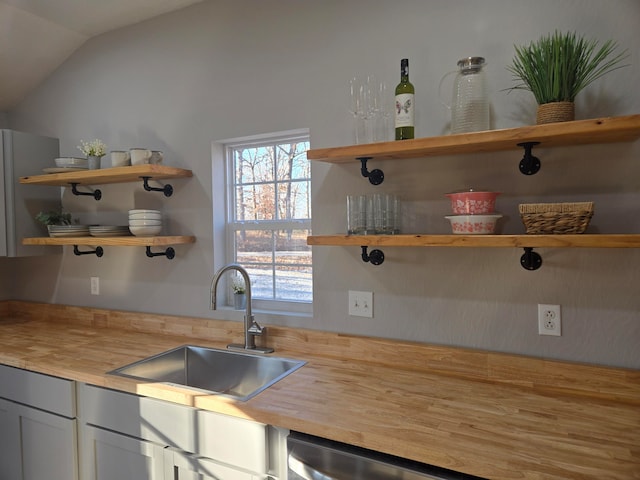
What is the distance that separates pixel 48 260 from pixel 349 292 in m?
2.19

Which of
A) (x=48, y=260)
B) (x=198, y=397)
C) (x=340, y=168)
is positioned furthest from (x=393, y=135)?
(x=48, y=260)

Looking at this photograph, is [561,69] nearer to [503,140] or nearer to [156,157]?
[503,140]

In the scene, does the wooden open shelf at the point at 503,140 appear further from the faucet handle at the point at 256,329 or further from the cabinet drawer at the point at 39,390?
the cabinet drawer at the point at 39,390

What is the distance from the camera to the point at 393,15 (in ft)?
5.67

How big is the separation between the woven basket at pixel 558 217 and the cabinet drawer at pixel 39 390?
187 cm

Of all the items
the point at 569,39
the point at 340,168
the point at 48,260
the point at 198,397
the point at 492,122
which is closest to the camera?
the point at 569,39

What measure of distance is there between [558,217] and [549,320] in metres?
0.42

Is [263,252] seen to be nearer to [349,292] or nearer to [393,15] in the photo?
[349,292]

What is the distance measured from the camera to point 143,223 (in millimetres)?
2174

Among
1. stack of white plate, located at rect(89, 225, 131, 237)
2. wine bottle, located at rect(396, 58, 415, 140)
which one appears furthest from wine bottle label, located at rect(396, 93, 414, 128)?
stack of white plate, located at rect(89, 225, 131, 237)

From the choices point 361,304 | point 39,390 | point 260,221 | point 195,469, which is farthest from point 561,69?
point 39,390

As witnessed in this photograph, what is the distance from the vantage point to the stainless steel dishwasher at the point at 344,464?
1.11 metres

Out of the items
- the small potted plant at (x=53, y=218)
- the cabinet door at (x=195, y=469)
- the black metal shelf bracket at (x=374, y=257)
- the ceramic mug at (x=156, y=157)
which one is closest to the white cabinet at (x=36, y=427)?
the cabinet door at (x=195, y=469)

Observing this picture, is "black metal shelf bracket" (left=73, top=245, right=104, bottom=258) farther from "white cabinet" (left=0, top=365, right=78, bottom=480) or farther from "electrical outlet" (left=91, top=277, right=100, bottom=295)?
"white cabinet" (left=0, top=365, right=78, bottom=480)
